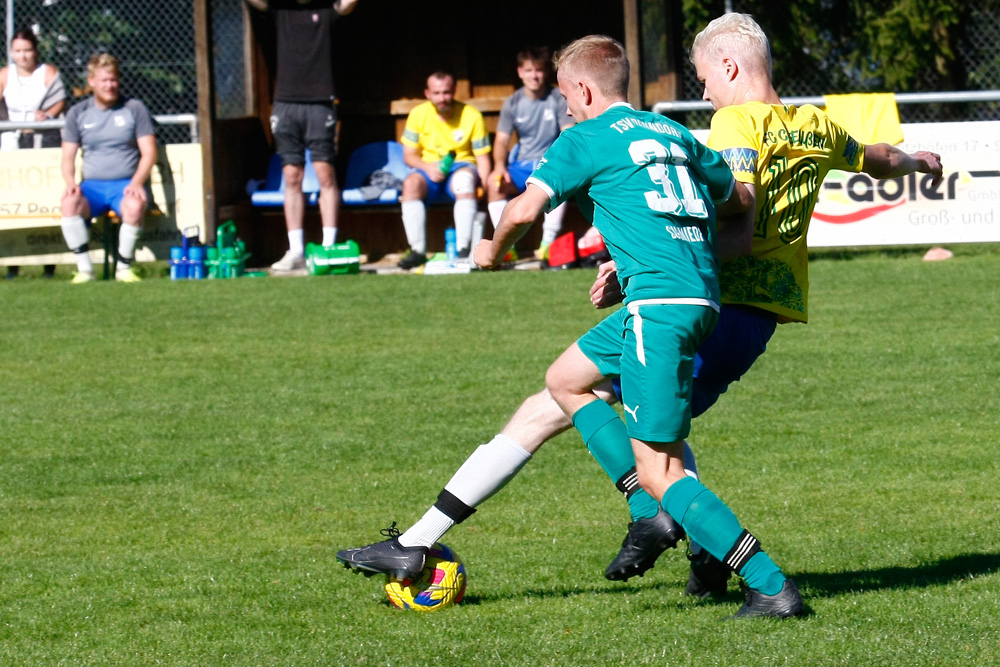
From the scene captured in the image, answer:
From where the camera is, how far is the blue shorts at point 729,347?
445 cm

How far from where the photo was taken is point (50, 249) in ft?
48.1

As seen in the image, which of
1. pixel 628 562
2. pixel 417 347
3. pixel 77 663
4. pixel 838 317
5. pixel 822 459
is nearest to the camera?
pixel 77 663

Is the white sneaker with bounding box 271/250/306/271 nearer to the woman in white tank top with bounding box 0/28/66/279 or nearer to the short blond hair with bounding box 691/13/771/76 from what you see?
the woman in white tank top with bounding box 0/28/66/279

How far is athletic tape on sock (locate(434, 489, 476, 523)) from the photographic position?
4.60 meters

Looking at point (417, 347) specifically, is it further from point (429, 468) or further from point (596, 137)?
point (596, 137)

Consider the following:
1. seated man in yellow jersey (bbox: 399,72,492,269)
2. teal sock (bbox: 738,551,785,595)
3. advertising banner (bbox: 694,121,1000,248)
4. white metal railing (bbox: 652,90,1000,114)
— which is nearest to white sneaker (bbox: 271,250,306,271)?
seated man in yellow jersey (bbox: 399,72,492,269)

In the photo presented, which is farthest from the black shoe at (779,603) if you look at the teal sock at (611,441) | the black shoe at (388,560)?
the black shoe at (388,560)

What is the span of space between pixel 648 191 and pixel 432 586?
4.79 feet

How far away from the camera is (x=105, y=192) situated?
45.8ft

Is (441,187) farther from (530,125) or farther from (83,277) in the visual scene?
(83,277)

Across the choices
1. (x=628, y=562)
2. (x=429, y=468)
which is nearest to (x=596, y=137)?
(x=628, y=562)

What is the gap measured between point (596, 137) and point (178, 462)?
143 inches

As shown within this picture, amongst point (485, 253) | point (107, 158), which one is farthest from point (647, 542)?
point (107, 158)

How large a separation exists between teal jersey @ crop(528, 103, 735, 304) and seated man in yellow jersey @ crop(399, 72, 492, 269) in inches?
391
